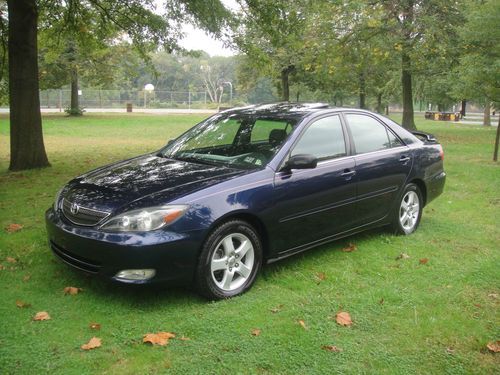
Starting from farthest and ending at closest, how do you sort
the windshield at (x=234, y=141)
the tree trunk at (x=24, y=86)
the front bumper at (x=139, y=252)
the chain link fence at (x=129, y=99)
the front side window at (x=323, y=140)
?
the chain link fence at (x=129, y=99) → the tree trunk at (x=24, y=86) → the front side window at (x=323, y=140) → the windshield at (x=234, y=141) → the front bumper at (x=139, y=252)

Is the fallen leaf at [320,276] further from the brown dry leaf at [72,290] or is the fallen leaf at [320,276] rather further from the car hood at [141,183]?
the brown dry leaf at [72,290]

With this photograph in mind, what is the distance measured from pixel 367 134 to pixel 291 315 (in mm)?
2542

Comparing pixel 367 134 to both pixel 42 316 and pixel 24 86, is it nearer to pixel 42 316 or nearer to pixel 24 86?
pixel 42 316

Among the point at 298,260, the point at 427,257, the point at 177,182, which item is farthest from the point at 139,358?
the point at 427,257

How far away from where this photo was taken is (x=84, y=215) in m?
4.04

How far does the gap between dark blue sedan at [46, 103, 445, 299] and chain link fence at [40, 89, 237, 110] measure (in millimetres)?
44870

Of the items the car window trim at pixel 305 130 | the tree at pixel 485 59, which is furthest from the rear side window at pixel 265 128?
the tree at pixel 485 59

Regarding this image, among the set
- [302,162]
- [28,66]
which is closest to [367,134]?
[302,162]

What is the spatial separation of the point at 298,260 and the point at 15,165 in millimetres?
7414

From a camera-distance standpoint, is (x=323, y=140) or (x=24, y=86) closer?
(x=323, y=140)

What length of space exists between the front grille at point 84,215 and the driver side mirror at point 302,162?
64.5 inches

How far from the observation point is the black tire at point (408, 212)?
5961 millimetres

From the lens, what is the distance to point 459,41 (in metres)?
17.6

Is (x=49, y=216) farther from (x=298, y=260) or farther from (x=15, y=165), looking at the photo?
(x=15, y=165)
